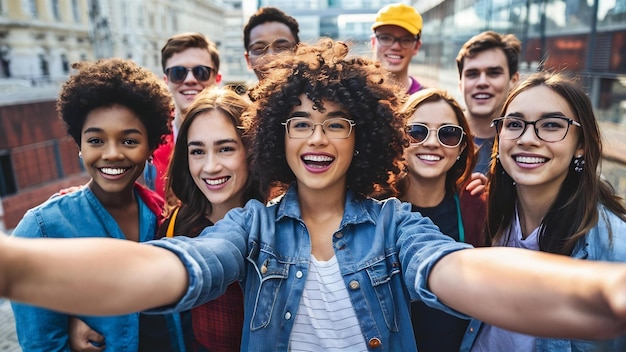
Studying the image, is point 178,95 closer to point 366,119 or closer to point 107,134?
point 107,134

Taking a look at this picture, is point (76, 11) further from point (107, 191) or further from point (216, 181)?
point (216, 181)

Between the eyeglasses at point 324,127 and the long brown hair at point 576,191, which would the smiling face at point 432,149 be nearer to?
the long brown hair at point 576,191

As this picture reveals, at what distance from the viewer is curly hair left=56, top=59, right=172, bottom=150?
2.16 metres

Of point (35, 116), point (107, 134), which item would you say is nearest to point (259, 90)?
point (107, 134)

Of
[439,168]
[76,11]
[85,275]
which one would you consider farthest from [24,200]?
[76,11]

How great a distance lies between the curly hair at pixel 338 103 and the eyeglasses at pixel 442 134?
0.53 meters

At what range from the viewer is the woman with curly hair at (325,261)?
915 millimetres

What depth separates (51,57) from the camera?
27484 millimetres

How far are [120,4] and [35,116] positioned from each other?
87.0ft

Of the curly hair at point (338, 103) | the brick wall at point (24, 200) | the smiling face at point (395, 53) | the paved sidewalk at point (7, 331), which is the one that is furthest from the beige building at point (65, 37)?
the curly hair at point (338, 103)

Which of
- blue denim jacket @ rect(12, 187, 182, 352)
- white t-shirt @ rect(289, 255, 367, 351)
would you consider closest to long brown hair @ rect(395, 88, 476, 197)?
white t-shirt @ rect(289, 255, 367, 351)

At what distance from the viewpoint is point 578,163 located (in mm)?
1946

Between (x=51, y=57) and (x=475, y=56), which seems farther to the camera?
(x=51, y=57)

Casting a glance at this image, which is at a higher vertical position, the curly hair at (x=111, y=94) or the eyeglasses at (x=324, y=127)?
the curly hair at (x=111, y=94)
